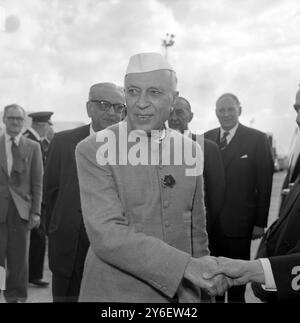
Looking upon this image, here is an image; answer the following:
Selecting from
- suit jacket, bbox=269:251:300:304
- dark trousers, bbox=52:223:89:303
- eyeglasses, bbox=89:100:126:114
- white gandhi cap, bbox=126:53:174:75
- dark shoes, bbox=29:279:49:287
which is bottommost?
dark shoes, bbox=29:279:49:287

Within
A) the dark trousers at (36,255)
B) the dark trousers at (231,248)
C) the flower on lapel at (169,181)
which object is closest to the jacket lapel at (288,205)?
the flower on lapel at (169,181)

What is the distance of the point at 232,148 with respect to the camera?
5055 mm

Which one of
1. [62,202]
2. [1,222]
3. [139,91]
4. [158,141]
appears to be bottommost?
[1,222]

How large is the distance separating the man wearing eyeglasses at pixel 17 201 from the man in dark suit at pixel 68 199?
138cm

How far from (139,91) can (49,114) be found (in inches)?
198

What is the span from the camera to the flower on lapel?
2342mm

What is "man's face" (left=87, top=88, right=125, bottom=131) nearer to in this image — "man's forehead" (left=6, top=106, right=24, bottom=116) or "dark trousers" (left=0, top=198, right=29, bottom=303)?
"dark trousers" (left=0, top=198, right=29, bottom=303)

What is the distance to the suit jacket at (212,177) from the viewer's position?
12.4 feet

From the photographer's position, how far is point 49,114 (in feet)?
23.8

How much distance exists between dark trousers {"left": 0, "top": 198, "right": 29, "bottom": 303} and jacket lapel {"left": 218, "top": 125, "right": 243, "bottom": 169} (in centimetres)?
199

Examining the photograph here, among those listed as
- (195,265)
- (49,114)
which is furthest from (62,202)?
(49,114)

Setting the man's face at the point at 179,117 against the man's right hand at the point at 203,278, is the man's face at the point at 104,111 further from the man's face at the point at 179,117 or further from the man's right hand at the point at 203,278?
the man's right hand at the point at 203,278

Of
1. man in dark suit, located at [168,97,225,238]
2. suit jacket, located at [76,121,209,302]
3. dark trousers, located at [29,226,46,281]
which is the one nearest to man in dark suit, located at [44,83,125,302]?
man in dark suit, located at [168,97,225,238]

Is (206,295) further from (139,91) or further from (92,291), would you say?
(139,91)
